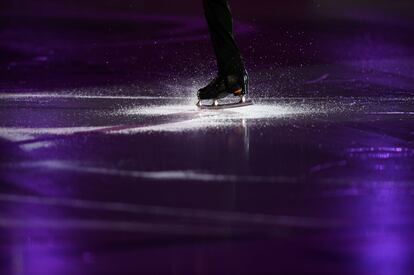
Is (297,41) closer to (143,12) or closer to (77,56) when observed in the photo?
(77,56)

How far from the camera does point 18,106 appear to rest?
762 centimetres

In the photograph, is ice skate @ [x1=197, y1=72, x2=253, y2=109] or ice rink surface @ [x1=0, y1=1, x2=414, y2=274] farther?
ice skate @ [x1=197, y1=72, x2=253, y2=109]

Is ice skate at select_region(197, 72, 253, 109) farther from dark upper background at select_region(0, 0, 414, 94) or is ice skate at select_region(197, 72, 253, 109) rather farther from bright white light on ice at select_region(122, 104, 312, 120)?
dark upper background at select_region(0, 0, 414, 94)

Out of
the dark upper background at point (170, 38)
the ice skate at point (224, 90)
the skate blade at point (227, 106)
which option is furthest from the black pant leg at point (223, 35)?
the dark upper background at point (170, 38)

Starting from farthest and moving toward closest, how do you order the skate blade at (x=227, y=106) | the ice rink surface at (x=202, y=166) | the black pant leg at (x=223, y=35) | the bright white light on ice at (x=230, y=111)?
1. the skate blade at (x=227, y=106)
2. the black pant leg at (x=223, y=35)
3. the bright white light on ice at (x=230, y=111)
4. the ice rink surface at (x=202, y=166)

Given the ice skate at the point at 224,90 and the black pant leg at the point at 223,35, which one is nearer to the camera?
the black pant leg at the point at 223,35

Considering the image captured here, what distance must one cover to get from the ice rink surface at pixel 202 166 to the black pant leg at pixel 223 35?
0.31 metres

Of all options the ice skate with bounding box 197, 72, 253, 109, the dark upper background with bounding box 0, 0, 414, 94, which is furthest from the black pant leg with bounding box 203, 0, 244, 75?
the dark upper background with bounding box 0, 0, 414, 94

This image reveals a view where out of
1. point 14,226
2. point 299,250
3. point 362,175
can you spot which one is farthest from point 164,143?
point 299,250

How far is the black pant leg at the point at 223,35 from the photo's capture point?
23.8ft

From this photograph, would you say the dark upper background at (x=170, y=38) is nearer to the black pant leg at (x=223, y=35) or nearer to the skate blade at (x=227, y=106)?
the skate blade at (x=227, y=106)

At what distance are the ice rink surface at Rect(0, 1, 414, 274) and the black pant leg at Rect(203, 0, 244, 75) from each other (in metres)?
0.31

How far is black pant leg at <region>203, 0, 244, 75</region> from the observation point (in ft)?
23.8

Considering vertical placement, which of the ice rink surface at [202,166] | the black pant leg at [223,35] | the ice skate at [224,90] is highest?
the black pant leg at [223,35]
